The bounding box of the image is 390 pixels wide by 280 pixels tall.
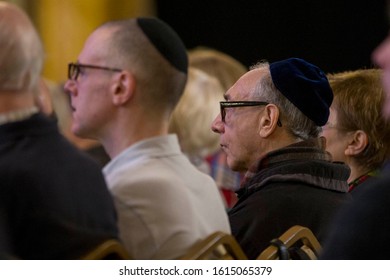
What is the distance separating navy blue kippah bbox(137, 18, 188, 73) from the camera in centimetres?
Answer: 242

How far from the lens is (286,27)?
458 centimetres

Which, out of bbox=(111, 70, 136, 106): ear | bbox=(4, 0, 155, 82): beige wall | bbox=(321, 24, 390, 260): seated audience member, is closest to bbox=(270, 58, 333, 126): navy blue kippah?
bbox=(111, 70, 136, 106): ear

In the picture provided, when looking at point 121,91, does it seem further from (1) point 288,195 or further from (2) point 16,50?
(1) point 288,195

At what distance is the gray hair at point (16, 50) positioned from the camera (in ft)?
6.78

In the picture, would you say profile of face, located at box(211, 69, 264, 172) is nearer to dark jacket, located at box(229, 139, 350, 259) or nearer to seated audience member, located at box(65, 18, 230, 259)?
dark jacket, located at box(229, 139, 350, 259)

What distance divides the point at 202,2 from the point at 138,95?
2842mm

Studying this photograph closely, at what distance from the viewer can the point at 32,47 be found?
82.6 inches

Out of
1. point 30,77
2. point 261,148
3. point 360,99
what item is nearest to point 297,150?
point 261,148

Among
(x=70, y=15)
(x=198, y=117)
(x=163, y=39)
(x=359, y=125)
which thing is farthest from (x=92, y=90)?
(x=70, y=15)

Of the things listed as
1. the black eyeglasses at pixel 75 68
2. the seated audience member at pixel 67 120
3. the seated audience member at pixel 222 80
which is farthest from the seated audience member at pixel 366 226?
the seated audience member at pixel 222 80

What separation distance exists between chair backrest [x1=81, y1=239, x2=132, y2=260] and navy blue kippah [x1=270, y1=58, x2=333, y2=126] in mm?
804

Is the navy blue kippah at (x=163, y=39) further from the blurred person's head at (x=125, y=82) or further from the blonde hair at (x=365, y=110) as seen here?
the blonde hair at (x=365, y=110)

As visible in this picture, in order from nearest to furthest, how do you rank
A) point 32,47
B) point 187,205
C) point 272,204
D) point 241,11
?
point 32,47 < point 187,205 < point 272,204 < point 241,11
